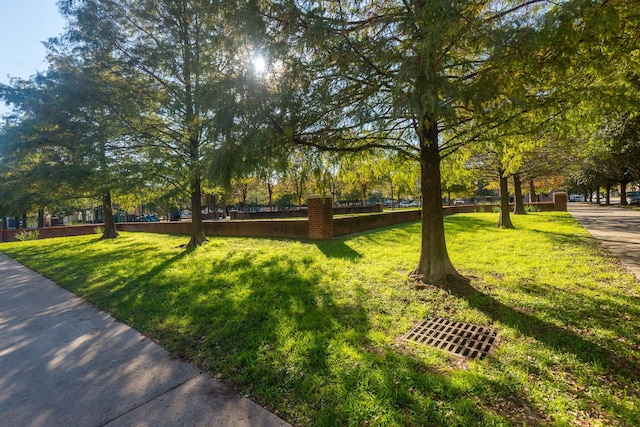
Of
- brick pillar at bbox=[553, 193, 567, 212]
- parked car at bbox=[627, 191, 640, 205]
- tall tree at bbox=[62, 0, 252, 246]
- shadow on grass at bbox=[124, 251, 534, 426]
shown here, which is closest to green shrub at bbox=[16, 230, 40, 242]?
tall tree at bbox=[62, 0, 252, 246]

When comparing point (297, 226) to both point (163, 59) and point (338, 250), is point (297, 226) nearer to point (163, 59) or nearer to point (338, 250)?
point (338, 250)

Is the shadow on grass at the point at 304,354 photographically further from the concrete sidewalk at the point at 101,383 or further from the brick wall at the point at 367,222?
the brick wall at the point at 367,222

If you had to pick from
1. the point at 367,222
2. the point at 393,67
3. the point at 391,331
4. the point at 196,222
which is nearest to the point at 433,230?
the point at 391,331

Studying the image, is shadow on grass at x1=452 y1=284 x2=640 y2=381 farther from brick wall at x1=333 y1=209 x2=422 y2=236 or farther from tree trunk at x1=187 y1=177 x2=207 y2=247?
tree trunk at x1=187 y1=177 x2=207 y2=247

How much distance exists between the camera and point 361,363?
2.81 metres

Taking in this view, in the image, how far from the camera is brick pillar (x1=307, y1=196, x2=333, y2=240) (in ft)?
34.7

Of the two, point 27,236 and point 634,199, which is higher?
point 27,236

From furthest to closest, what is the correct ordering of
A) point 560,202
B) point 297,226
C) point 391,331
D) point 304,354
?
point 560,202, point 297,226, point 391,331, point 304,354

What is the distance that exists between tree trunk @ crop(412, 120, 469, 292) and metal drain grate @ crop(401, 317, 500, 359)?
1.45 metres

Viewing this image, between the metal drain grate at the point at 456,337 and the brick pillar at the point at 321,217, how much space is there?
694 cm

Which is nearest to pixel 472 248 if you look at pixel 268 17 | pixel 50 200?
pixel 268 17

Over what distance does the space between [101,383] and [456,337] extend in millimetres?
3538

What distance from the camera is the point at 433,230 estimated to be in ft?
17.5

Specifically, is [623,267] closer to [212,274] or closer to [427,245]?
[427,245]
